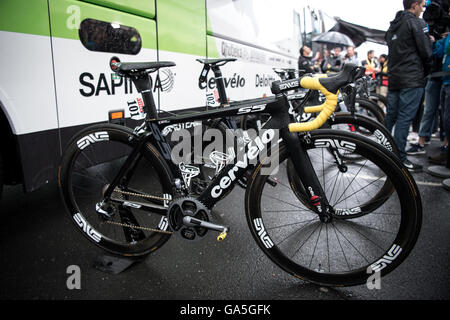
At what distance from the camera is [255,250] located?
256 cm

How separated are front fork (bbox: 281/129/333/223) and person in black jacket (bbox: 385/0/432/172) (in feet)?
10.8

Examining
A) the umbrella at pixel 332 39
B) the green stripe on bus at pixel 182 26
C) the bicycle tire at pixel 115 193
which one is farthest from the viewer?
the umbrella at pixel 332 39

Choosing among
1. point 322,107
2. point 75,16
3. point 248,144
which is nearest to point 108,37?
point 75,16

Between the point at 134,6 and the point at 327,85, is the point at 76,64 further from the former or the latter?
the point at 327,85

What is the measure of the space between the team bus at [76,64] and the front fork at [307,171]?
1107 mm

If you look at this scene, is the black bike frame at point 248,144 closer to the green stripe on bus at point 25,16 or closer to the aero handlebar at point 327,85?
the aero handlebar at point 327,85

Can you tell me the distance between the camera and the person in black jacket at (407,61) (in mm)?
4156

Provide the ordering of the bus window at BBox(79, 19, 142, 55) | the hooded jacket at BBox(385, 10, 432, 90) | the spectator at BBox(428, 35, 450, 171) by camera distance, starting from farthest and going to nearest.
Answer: the spectator at BBox(428, 35, 450, 171), the hooded jacket at BBox(385, 10, 432, 90), the bus window at BBox(79, 19, 142, 55)

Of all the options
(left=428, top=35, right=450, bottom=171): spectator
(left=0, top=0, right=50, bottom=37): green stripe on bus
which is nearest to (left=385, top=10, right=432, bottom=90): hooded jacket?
(left=428, top=35, right=450, bottom=171): spectator

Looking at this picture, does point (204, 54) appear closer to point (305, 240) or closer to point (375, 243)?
point (305, 240)

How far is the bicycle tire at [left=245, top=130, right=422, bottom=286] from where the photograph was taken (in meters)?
1.73

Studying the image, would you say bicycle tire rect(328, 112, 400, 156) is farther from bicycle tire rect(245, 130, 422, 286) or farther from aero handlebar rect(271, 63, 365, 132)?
aero handlebar rect(271, 63, 365, 132)

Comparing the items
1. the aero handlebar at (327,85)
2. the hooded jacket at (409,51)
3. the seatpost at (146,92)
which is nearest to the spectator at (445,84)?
the hooded jacket at (409,51)

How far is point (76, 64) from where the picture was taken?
2.55 metres
